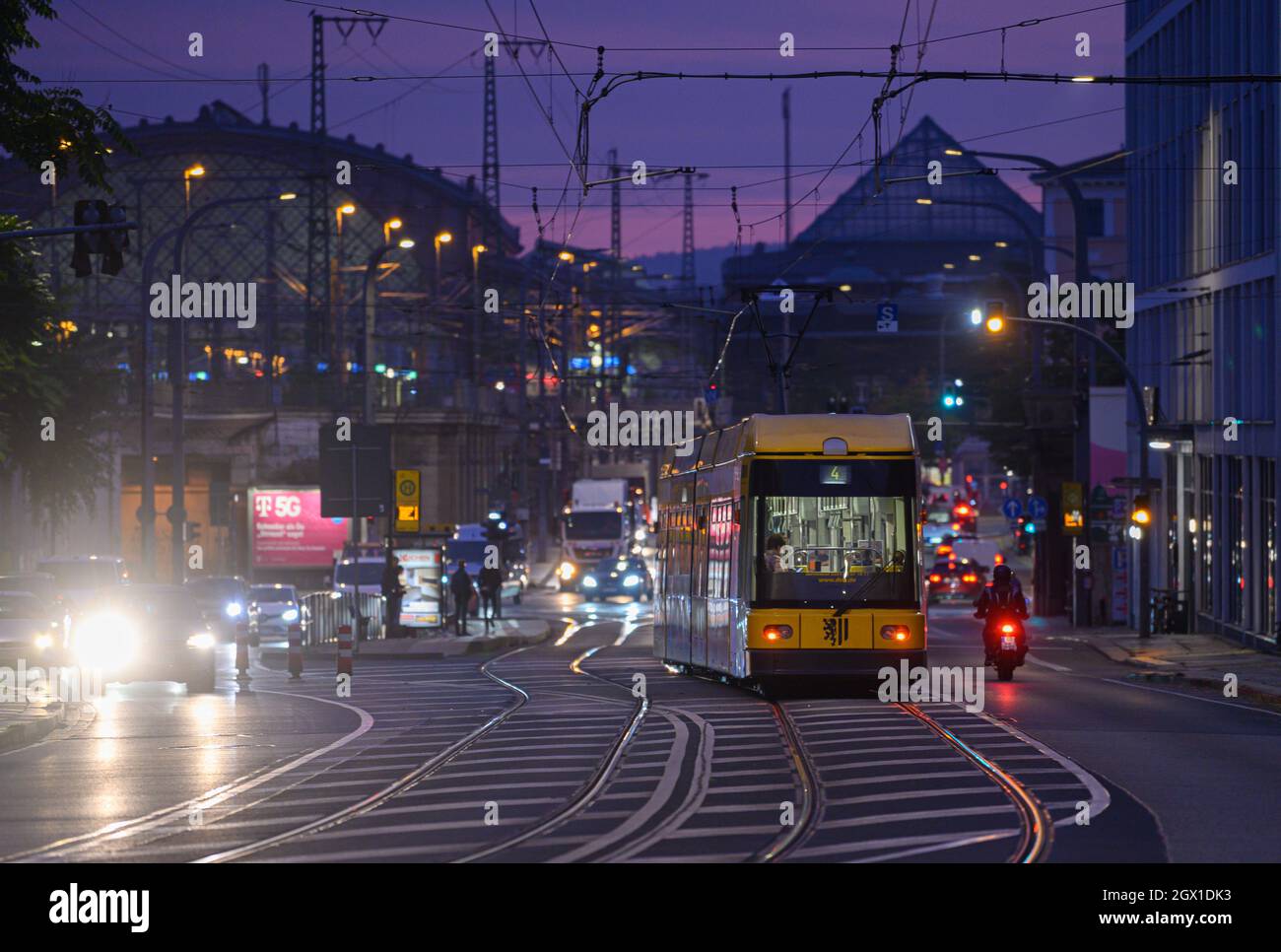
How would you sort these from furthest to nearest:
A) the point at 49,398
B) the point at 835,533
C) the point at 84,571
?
1. the point at 84,571
2. the point at 49,398
3. the point at 835,533

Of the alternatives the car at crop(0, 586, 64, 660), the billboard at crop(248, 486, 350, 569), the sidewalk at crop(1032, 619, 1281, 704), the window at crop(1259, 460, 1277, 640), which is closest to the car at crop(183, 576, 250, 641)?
the car at crop(0, 586, 64, 660)

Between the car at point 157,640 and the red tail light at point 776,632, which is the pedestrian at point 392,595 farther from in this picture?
the red tail light at point 776,632

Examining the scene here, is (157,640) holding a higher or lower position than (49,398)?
lower

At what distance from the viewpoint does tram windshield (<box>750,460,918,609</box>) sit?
2533cm

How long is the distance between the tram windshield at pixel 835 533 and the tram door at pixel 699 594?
340 centimetres

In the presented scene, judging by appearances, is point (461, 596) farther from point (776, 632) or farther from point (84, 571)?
point (776, 632)

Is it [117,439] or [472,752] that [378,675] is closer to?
[472,752]

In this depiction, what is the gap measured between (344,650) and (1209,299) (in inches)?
975

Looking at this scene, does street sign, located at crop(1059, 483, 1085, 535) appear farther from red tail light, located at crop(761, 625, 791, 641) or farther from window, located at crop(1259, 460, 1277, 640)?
red tail light, located at crop(761, 625, 791, 641)

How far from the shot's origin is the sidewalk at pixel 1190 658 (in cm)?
3272

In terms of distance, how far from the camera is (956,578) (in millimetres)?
71125

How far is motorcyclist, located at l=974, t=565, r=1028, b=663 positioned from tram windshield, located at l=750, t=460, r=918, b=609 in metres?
5.86

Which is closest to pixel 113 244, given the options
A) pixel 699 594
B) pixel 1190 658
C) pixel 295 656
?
pixel 699 594

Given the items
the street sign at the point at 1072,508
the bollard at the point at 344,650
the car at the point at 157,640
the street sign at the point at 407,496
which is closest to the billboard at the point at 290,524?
the street sign at the point at 407,496
